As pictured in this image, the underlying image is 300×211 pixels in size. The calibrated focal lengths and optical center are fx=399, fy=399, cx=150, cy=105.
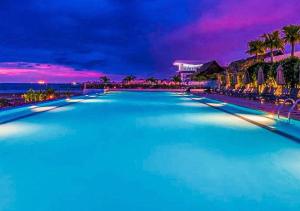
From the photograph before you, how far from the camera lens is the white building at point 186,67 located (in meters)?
72.9

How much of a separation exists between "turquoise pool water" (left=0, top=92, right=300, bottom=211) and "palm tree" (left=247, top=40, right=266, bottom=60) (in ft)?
117

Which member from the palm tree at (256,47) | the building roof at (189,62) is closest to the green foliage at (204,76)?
the palm tree at (256,47)

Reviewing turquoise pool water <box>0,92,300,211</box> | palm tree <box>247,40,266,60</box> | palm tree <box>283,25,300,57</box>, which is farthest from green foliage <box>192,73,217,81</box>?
turquoise pool water <box>0,92,300,211</box>

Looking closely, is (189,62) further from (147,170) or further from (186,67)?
(147,170)

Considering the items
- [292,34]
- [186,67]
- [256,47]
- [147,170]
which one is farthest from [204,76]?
[147,170]

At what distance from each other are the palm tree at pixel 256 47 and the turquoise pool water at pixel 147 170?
117 feet

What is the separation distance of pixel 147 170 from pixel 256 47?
40892mm

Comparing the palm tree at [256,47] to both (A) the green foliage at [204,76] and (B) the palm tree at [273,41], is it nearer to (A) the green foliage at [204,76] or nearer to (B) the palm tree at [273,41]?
(B) the palm tree at [273,41]

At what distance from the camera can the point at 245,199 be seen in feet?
12.4

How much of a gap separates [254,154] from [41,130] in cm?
490

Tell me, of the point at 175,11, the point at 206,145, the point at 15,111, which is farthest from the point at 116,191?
the point at 175,11

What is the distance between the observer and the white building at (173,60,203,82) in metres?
72.9

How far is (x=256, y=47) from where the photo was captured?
143ft

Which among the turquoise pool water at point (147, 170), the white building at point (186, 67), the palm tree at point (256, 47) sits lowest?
the turquoise pool water at point (147, 170)
